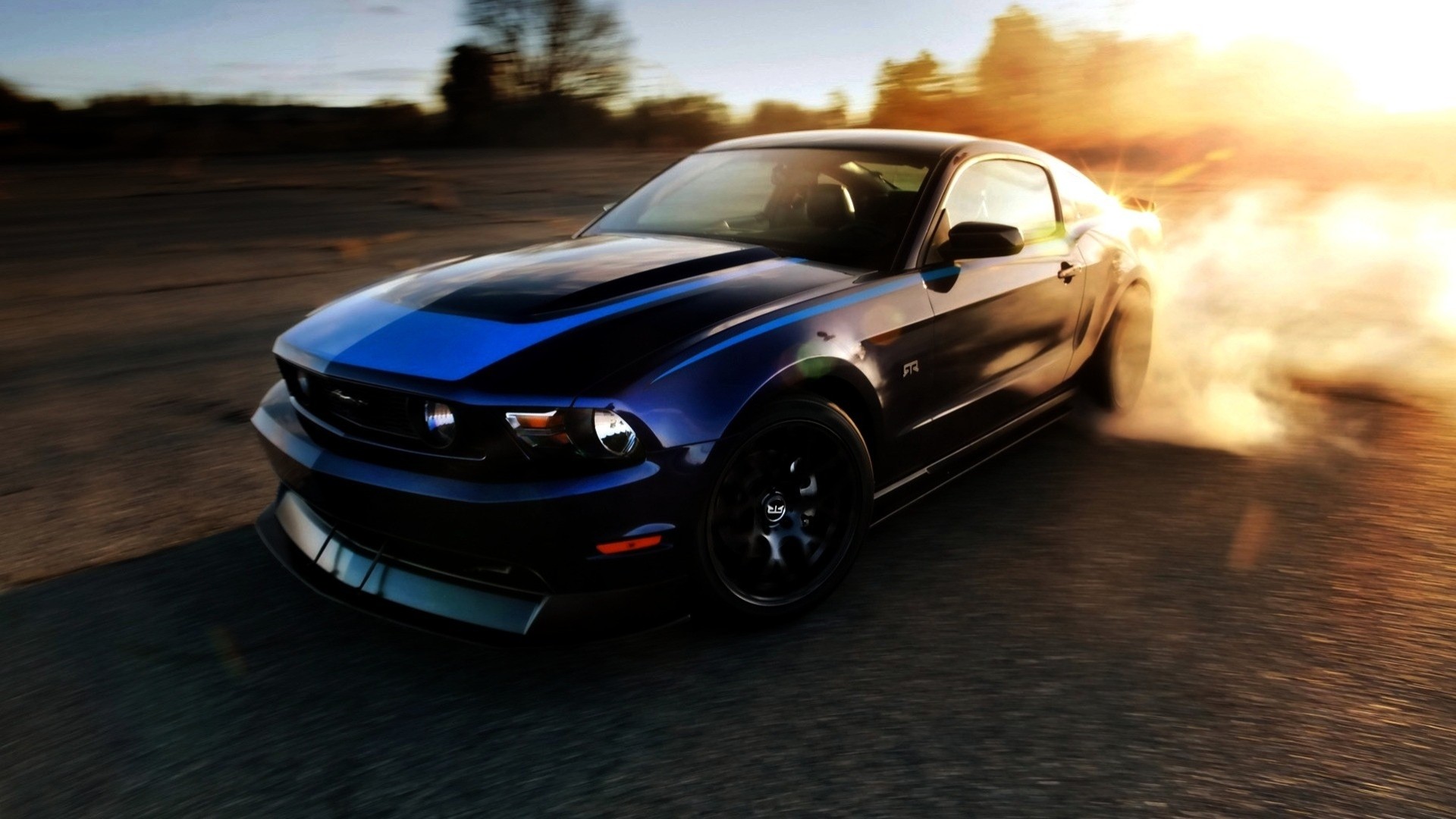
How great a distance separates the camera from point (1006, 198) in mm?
4691

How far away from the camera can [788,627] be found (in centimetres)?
335

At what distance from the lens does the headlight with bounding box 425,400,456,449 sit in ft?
9.37

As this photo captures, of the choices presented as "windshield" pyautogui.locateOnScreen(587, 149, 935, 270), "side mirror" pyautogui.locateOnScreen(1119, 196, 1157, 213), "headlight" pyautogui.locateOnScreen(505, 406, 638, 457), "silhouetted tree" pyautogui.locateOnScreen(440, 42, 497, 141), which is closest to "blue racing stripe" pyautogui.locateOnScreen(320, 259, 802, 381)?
"headlight" pyautogui.locateOnScreen(505, 406, 638, 457)

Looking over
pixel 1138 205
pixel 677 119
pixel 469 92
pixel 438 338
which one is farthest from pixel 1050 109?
pixel 438 338

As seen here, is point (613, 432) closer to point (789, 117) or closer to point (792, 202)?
point (792, 202)

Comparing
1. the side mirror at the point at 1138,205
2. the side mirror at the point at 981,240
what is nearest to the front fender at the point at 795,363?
the side mirror at the point at 981,240

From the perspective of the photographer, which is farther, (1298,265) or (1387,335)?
(1298,265)

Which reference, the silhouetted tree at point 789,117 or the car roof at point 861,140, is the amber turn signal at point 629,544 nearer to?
the car roof at point 861,140

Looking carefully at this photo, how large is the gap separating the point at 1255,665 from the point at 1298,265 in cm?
971

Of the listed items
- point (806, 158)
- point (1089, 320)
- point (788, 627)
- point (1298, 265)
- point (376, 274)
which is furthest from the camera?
point (1298, 265)

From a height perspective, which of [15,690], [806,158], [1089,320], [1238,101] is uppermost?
[1238,101]

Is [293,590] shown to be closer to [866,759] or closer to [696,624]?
[696,624]

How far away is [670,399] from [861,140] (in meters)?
2.19

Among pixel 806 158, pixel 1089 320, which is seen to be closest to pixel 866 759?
pixel 806 158
